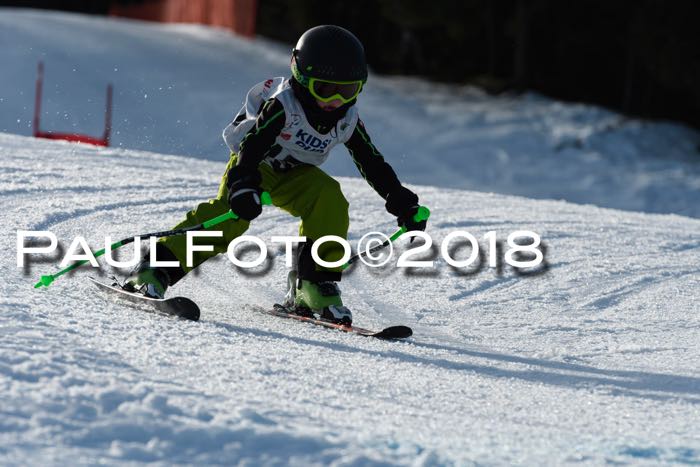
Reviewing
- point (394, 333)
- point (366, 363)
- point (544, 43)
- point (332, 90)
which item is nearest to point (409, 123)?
point (544, 43)

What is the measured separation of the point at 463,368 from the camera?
12.6ft

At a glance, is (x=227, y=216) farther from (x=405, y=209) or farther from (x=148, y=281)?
(x=405, y=209)

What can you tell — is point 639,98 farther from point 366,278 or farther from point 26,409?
point 26,409

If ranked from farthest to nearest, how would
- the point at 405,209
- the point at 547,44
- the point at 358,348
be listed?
the point at 547,44 < the point at 405,209 < the point at 358,348

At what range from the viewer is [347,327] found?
4359mm

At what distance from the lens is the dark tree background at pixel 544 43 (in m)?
17.6

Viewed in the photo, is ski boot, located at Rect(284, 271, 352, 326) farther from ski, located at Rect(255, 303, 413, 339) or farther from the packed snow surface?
the packed snow surface

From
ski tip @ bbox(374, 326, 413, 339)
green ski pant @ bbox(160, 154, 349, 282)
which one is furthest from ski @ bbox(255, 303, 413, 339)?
green ski pant @ bbox(160, 154, 349, 282)

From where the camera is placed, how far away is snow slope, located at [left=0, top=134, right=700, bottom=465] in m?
2.55

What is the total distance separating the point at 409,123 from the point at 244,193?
1452 centimetres

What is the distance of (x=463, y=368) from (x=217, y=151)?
1197 cm

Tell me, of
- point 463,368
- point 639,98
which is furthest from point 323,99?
point 639,98

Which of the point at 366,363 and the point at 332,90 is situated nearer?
the point at 366,363

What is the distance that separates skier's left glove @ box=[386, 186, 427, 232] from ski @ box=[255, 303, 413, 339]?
51 centimetres
